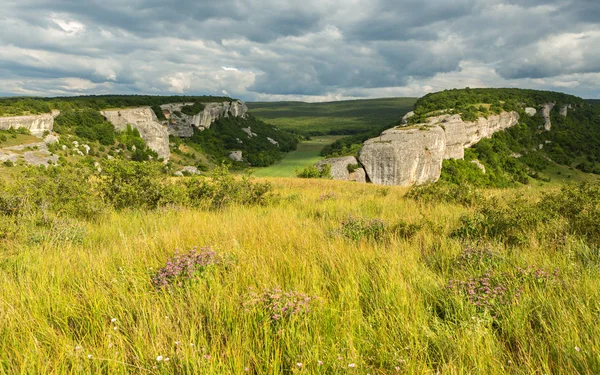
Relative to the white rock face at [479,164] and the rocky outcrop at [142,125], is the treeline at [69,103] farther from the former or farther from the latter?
the white rock face at [479,164]

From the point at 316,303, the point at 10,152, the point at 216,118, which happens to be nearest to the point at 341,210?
the point at 316,303

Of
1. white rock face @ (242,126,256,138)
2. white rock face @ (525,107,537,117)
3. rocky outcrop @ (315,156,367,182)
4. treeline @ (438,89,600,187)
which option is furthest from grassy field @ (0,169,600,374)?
white rock face @ (242,126,256,138)

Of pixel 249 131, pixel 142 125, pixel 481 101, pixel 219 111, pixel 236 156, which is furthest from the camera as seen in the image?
pixel 249 131

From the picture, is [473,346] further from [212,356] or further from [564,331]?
[212,356]

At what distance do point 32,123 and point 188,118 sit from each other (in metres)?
52.9

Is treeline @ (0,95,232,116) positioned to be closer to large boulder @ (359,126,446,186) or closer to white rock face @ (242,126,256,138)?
white rock face @ (242,126,256,138)

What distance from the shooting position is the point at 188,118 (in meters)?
121

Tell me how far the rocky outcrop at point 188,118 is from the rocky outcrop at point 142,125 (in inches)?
690

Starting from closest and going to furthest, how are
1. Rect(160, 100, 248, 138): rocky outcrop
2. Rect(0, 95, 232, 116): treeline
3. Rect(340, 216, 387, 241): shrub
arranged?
Rect(340, 216, 387, 241): shrub
Rect(0, 95, 232, 116): treeline
Rect(160, 100, 248, 138): rocky outcrop

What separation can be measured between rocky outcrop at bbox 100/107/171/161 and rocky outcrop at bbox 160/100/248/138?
17528mm

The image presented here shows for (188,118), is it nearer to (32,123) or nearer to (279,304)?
(32,123)

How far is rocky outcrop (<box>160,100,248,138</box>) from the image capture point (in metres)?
116

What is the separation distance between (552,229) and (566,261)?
4.43ft

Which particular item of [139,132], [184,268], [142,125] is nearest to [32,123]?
[139,132]
